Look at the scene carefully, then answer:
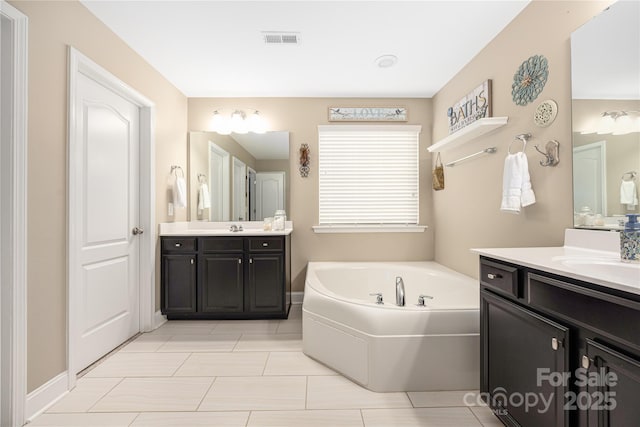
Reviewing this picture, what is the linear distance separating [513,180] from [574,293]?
1.05 m

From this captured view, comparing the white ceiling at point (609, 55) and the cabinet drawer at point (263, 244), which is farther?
the cabinet drawer at point (263, 244)

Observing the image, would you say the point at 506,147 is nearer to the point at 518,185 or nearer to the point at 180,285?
the point at 518,185

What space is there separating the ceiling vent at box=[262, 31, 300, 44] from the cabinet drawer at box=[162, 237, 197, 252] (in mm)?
1897

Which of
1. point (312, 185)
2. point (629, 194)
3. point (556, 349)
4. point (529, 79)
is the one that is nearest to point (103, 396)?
point (556, 349)

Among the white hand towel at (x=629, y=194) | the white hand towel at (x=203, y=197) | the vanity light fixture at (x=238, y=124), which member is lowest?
the white hand towel at (x=629, y=194)

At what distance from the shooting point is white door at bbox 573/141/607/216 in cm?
151

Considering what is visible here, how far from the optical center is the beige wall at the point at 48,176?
1634 mm

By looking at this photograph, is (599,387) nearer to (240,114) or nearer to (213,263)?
(213,263)

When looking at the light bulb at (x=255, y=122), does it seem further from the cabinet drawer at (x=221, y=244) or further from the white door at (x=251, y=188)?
the cabinet drawer at (x=221, y=244)

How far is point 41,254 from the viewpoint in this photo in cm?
168

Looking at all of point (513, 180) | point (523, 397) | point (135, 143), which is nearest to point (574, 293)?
point (523, 397)

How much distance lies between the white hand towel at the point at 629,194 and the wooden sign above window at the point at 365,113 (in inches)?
94.3

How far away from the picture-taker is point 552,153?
1.81m

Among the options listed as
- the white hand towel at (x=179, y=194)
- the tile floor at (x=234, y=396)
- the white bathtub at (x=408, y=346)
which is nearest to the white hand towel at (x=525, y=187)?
the white bathtub at (x=408, y=346)
